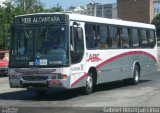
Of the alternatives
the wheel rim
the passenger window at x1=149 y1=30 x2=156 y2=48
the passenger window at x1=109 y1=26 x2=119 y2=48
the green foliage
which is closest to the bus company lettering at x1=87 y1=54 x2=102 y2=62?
the wheel rim

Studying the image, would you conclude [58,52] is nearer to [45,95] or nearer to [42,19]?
[42,19]

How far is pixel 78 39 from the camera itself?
16.9 meters

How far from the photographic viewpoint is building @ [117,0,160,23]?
174 meters

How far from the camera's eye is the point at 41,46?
643 inches

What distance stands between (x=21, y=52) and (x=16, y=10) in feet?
120

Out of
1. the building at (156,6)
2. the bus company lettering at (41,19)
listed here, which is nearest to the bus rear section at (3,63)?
the bus company lettering at (41,19)

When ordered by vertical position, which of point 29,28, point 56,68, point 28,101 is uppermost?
point 29,28

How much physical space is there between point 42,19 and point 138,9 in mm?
162764

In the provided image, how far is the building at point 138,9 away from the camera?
572 ft

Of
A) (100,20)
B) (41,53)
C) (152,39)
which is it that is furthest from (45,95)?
(152,39)

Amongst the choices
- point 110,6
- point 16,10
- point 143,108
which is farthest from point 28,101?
point 110,6

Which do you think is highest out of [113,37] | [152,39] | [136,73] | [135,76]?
[113,37]

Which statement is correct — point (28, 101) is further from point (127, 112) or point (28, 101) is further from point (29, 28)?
point (127, 112)

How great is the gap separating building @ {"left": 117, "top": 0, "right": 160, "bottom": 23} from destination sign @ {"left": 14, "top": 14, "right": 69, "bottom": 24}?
15798 cm
